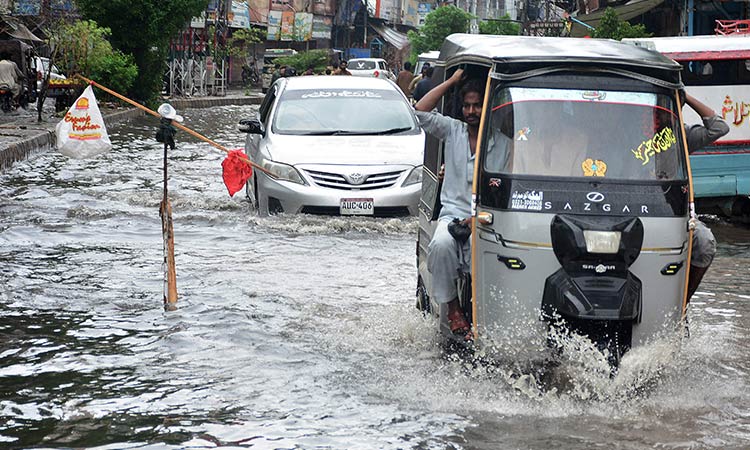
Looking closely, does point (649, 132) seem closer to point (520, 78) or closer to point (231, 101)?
point (520, 78)

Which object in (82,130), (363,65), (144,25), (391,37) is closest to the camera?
(82,130)

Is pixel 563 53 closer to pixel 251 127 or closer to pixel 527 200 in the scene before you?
pixel 527 200

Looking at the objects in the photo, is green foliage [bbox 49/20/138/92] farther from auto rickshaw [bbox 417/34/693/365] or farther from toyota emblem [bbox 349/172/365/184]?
auto rickshaw [bbox 417/34/693/365]

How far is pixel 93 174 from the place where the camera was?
17266 millimetres

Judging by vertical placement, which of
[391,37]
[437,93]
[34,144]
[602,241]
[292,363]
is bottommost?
[391,37]

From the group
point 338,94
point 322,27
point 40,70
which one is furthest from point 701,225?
point 322,27

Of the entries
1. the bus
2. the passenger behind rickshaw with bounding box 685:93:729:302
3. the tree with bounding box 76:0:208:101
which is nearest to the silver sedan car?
the bus

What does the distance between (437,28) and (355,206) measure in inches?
2918

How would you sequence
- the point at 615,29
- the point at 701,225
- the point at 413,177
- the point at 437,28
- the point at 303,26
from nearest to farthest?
the point at 701,225, the point at 413,177, the point at 615,29, the point at 303,26, the point at 437,28

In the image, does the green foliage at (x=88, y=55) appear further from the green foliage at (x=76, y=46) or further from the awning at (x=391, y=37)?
the awning at (x=391, y=37)

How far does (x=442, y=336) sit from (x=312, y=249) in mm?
4206

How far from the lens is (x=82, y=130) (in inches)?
360

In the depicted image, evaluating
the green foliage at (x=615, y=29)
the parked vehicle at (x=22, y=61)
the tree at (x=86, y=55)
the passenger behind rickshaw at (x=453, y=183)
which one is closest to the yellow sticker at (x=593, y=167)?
the passenger behind rickshaw at (x=453, y=183)

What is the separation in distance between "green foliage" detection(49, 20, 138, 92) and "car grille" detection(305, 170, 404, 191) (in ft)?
51.2
